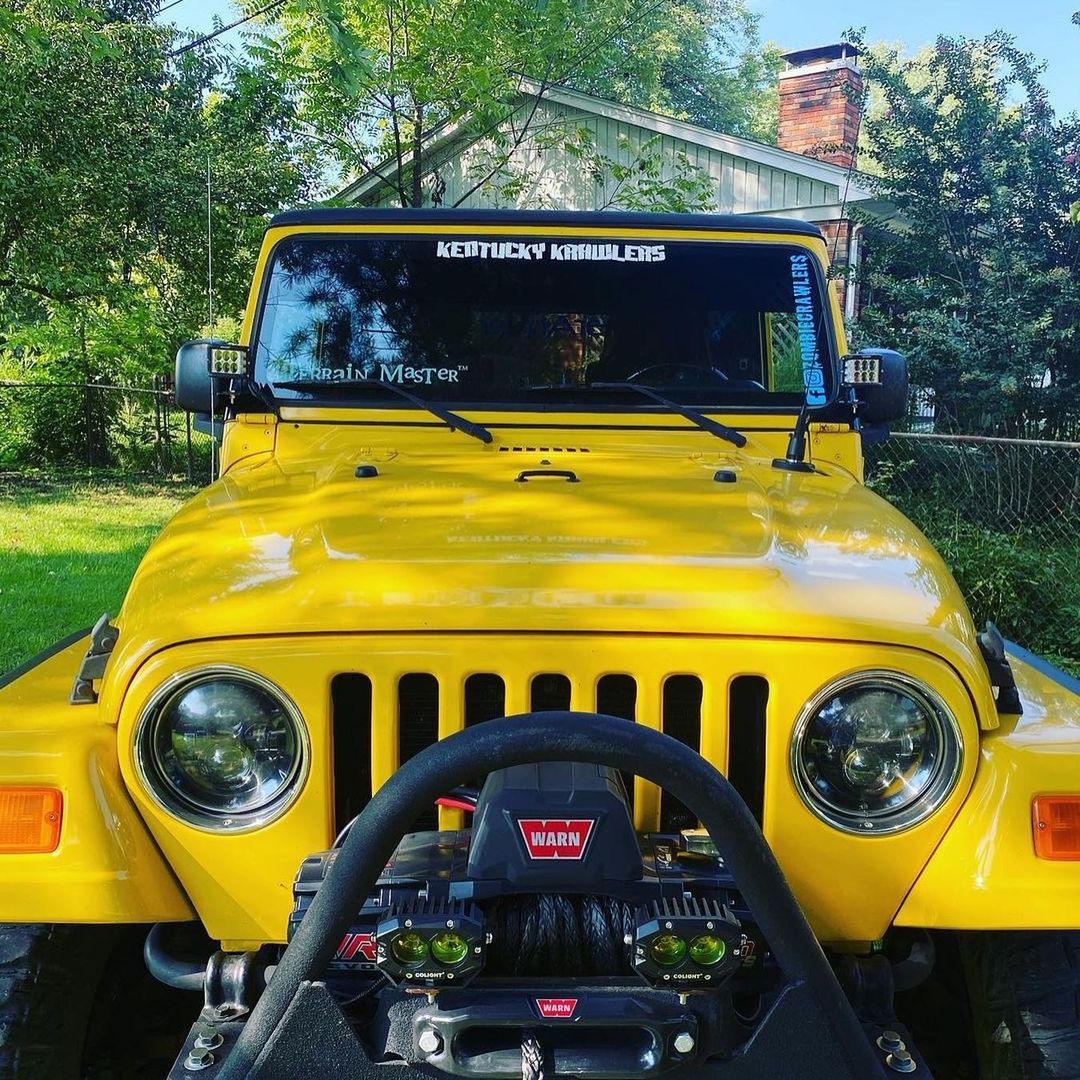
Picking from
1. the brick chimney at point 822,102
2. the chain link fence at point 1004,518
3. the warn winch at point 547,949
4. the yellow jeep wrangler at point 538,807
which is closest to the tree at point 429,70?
the brick chimney at point 822,102

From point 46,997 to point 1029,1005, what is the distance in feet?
5.48

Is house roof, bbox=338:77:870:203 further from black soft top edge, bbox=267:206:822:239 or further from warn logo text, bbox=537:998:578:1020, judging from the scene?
warn logo text, bbox=537:998:578:1020

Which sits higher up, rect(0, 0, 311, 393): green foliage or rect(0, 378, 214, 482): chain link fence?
rect(0, 0, 311, 393): green foliage

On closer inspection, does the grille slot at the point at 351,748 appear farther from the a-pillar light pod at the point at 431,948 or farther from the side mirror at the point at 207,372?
the side mirror at the point at 207,372

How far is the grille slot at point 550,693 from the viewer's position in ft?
5.79

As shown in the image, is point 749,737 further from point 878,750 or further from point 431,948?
point 431,948

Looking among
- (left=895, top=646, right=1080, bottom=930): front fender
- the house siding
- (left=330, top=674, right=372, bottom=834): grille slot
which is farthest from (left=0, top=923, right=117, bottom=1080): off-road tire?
the house siding

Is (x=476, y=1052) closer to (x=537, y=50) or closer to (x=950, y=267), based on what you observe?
(x=950, y=267)

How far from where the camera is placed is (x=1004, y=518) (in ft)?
26.0

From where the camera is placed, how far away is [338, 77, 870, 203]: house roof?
11.9 m

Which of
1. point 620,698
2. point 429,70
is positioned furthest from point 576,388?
point 429,70

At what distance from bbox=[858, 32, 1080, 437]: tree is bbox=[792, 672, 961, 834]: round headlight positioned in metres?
8.49

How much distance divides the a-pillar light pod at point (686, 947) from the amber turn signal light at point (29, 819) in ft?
3.11

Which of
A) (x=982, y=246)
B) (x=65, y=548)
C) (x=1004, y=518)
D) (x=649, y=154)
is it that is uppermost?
(x=649, y=154)
